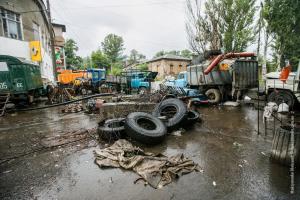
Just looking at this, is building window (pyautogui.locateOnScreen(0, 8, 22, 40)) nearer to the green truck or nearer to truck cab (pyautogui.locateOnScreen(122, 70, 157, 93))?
the green truck

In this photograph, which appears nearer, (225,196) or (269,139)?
(225,196)

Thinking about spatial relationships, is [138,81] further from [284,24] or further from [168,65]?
[168,65]

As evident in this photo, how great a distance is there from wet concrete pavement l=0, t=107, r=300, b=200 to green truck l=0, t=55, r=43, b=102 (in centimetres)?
576

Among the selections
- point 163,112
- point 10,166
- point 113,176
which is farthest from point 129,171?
point 163,112

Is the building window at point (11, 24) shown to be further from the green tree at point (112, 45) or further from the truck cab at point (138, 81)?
the green tree at point (112, 45)

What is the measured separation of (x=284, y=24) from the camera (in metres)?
18.4

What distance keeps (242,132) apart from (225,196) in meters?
3.59

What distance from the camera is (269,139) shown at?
17.2ft

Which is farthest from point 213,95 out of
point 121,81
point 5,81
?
point 5,81

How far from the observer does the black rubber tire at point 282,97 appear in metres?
8.49

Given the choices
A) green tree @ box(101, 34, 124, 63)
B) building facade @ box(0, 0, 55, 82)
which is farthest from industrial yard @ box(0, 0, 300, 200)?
green tree @ box(101, 34, 124, 63)

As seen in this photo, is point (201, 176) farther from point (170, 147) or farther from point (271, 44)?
point (271, 44)

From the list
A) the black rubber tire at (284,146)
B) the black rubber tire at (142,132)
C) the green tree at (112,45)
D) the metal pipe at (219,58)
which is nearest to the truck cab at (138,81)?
the metal pipe at (219,58)

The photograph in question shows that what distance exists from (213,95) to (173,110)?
17.8 ft
